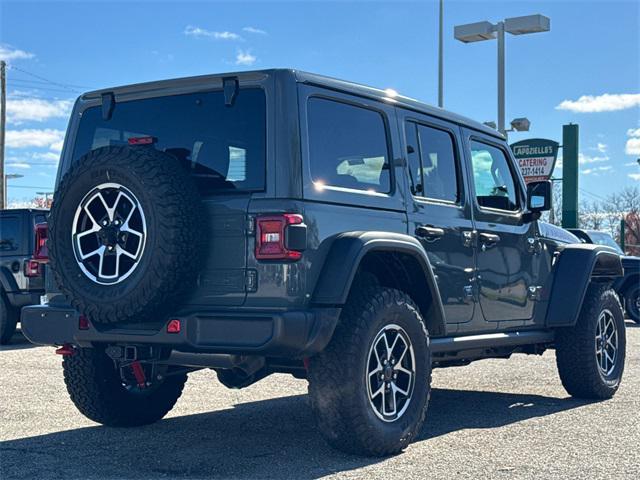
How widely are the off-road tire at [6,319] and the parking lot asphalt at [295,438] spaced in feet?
11.8

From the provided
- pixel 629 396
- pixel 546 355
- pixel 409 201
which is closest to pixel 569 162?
pixel 546 355

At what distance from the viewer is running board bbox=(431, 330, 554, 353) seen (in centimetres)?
575

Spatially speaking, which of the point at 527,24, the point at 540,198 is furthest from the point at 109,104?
the point at 527,24

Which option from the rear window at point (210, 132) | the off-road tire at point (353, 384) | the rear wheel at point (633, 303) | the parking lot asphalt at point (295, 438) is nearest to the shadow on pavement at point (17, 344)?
the parking lot asphalt at point (295, 438)

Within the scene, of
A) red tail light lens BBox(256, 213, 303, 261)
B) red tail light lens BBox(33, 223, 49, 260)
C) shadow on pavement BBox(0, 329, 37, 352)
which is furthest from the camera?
shadow on pavement BBox(0, 329, 37, 352)

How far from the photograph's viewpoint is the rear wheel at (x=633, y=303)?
17.3 metres

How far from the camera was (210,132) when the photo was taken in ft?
16.6

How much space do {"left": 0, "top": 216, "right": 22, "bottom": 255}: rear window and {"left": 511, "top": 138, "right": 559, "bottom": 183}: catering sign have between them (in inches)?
594

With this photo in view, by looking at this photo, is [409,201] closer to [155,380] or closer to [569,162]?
[155,380]

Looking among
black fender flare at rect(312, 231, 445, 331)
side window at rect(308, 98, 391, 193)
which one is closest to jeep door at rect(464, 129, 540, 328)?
side window at rect(308, 98, 391, 193)

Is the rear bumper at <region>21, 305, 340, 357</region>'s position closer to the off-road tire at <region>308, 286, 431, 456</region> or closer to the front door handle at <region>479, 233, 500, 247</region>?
the off-road tire at <region>308, 286, 431, 456</region>

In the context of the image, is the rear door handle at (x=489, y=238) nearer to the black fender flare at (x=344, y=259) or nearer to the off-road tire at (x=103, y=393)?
the black fender flare at (x=344, y=259)

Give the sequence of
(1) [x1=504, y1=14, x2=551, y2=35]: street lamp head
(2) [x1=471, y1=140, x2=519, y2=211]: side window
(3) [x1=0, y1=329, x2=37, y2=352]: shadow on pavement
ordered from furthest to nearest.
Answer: (1) [x1=504, y1=14, x2=551, y2=35]: street lamp head < (3) [x1=0, y1=329, x2=37, y2=352]: shadow on pavement < (2) [x1=471, y1=140, x2=519, y2=211]: side window

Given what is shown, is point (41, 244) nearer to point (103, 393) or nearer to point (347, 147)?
point (103, 393)
